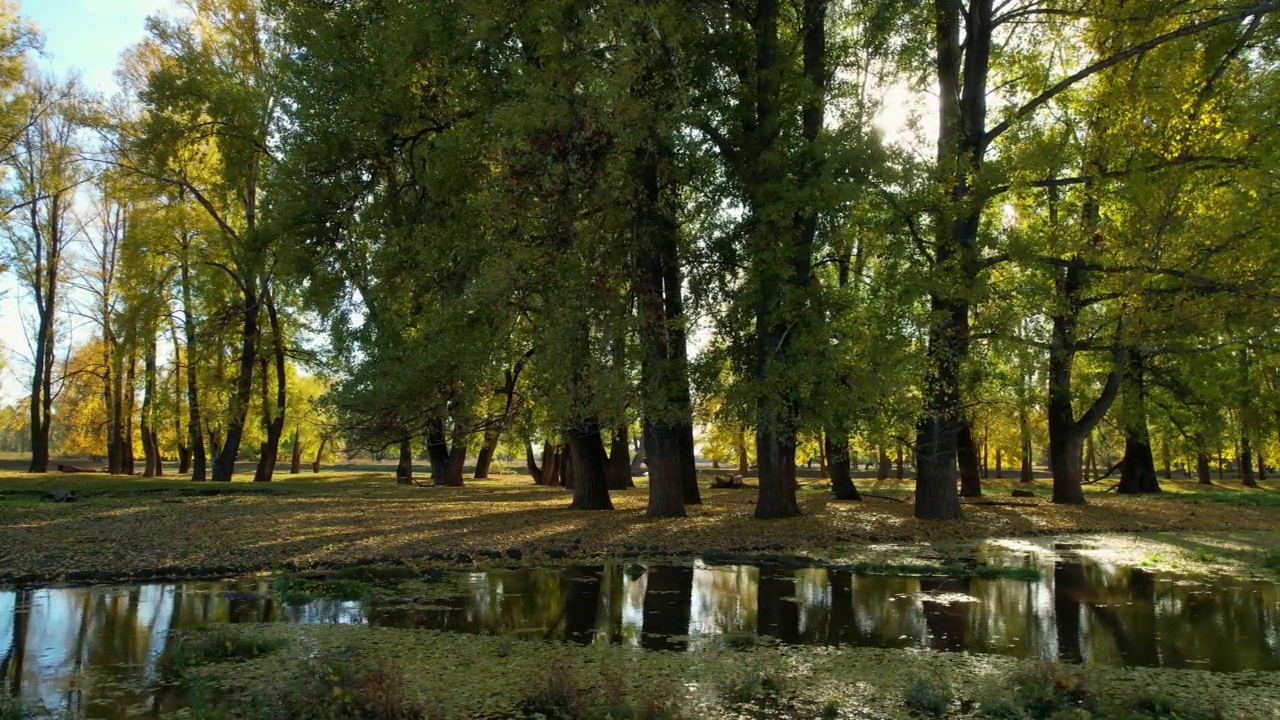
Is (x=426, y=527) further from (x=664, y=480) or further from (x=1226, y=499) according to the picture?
(x=1226, y=499)

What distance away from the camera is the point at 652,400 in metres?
15.3

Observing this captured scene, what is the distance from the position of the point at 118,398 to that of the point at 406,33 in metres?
28.8

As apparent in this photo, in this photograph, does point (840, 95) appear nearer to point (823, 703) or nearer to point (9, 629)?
point (823, 703)

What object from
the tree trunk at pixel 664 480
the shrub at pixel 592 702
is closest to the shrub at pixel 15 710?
the shrub at pixel 592 702

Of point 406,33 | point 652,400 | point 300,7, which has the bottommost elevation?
point 652,400

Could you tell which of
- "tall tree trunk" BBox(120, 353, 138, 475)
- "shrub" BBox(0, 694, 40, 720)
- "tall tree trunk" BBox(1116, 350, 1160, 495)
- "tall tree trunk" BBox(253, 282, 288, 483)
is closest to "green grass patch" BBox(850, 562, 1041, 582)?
"shrub" BBox(0, 694, 40, 720)

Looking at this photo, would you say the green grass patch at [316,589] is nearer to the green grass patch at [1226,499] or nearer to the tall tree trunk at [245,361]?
the tall tree trunk at [245,361]

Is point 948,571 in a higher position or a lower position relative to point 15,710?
lower

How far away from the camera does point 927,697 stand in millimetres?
6062

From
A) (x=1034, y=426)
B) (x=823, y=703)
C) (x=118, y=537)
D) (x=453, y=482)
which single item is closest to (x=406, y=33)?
(x=118, y=537)

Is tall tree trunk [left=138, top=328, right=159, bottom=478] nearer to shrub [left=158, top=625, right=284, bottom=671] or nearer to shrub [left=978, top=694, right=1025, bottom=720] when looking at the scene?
shrub [left=158, top=625, right=284, bottom=671]

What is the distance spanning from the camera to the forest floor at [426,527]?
1280cm

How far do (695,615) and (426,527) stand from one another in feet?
28.9

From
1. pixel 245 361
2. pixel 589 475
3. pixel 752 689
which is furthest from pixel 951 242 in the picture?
pixel 245 361
